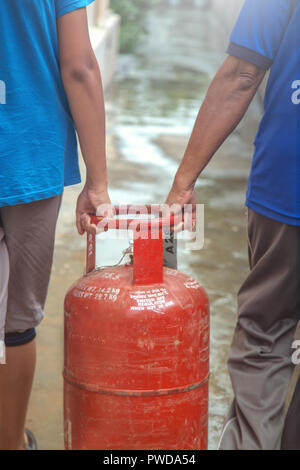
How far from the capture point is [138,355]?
A: 212 cm

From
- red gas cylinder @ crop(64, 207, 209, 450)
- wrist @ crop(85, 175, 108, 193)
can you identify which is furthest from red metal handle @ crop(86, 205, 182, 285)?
wrist @ crop(85, 175, 108, 193)

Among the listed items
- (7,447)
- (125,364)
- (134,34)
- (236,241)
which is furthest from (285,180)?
(134,34)

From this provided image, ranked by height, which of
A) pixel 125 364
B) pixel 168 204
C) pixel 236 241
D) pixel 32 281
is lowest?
pixel 236 241

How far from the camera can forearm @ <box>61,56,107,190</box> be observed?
85.8 inches

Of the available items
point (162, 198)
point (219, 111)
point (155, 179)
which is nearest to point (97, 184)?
point (219, 111)

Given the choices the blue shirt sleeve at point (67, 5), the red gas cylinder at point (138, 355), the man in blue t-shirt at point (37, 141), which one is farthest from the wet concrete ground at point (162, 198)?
the blue shirt sleeve at point (67, 5)

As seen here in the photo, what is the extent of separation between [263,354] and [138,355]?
19.7 inches

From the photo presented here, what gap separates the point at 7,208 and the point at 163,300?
54 centimetres

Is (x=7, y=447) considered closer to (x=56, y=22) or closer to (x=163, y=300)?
(x=163, y=300)

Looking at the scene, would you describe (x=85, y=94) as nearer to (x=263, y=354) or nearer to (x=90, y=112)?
(x=90, y=112)

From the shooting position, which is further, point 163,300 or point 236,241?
point 236,241

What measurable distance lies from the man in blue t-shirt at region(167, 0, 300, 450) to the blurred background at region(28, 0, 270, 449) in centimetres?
56

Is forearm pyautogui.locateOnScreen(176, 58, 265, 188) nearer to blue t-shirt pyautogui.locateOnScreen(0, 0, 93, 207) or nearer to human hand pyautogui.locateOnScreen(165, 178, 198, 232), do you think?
human hand pyautogui.locateOnScreen(165, 178, 198, 232)
